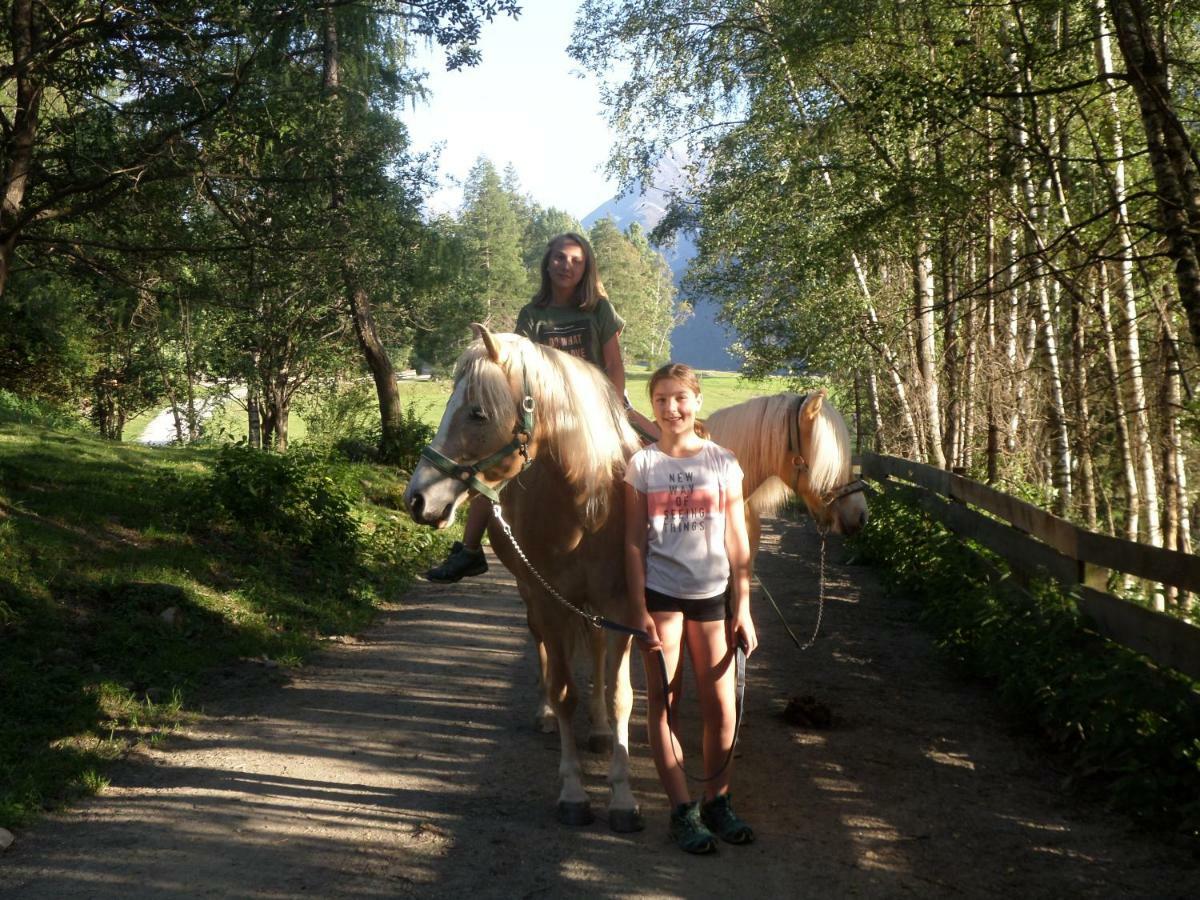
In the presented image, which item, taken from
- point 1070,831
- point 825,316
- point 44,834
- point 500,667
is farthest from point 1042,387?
point 44,834

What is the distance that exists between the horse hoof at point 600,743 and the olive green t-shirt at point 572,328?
1899 mm

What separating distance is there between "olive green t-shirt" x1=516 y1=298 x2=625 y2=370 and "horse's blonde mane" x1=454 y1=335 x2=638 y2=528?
3.00 feet

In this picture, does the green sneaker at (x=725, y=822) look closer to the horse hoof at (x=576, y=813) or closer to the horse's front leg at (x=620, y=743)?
the horse's front leg at (x=620, y=743)

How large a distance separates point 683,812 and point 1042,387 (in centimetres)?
1148

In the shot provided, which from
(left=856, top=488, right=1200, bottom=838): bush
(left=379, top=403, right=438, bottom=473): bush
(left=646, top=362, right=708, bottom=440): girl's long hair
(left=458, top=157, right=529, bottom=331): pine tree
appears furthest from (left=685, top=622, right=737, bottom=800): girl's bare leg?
(left=458, top=157, right=529, bottom=331): pine tree

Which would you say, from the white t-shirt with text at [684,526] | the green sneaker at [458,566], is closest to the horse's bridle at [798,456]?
the white t-shirt with text at [684,526]

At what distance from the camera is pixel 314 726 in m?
5.72

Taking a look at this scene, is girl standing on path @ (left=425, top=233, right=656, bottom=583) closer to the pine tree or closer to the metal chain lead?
the metal chain lead

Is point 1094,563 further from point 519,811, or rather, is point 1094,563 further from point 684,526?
point 519,811

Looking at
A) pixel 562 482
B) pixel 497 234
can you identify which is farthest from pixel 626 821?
pixel 497 234

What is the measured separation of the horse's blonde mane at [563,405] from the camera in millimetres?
3977

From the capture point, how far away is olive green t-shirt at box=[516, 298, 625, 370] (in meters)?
5.34

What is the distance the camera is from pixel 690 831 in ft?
13.1

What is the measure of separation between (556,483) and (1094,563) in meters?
3.21
